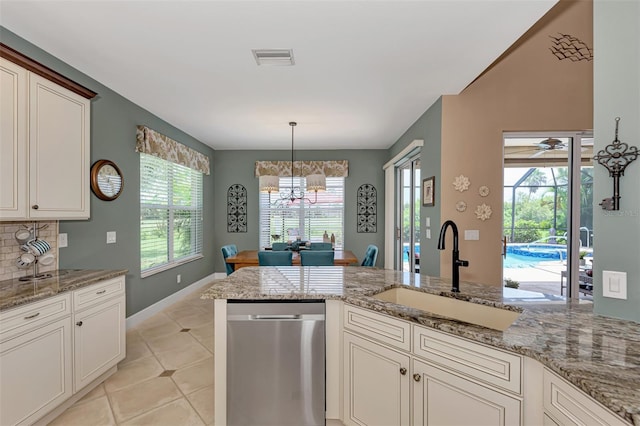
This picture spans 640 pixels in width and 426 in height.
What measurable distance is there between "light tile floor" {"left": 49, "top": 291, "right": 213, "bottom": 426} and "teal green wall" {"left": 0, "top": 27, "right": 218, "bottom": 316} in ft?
2.23

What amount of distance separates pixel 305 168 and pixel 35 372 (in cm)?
492

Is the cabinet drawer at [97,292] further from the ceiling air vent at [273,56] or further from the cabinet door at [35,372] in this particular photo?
the ceiling air vent at [273,56]

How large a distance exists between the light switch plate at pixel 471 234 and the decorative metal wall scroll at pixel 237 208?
429cm

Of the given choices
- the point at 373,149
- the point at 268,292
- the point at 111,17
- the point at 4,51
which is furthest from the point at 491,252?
the point at 4,51

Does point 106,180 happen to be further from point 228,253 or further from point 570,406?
point 570,406

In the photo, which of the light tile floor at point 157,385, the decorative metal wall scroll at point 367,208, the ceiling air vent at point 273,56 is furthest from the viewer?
the decorative metal wall scroll at point 367,208

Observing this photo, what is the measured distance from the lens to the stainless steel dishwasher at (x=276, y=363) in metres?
1.79

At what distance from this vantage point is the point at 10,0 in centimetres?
187

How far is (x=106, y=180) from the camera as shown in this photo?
10.3 feet

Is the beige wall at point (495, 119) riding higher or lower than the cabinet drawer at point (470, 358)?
higher

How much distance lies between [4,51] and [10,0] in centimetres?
34

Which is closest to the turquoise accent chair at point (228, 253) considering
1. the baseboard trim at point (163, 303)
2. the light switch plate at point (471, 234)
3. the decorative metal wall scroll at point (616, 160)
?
the baseboard trim at point (163, 303)

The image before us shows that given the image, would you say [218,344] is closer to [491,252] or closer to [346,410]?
[346,410]

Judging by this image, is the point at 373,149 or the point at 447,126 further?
the point at 373,149
